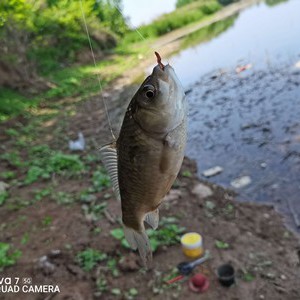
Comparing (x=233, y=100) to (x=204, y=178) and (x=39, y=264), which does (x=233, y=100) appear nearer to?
(x=204, y=178)

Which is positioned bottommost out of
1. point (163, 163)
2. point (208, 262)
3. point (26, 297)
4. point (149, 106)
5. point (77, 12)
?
point (208, 262)

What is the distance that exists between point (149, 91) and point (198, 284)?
13.2 ft

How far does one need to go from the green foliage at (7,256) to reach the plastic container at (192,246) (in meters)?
2.58

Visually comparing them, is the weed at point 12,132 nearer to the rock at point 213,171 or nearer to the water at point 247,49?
the rock at point 213,171

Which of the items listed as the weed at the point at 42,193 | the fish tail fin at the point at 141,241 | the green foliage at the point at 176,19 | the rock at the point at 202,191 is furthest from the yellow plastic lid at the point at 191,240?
the green foliage at the point at 176,19

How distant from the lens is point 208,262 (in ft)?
18.5

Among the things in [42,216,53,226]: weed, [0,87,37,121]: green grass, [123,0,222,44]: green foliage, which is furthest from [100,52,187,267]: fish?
[123,0,222,44]: green foliage

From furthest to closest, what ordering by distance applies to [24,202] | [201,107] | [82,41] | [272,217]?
[82,41] → [201,107] → [24,202] → [272,217]

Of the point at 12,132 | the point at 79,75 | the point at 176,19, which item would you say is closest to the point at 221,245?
the point at 12,132

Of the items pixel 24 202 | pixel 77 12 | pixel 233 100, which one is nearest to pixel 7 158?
pixel 24 202

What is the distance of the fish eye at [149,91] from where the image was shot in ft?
5.51

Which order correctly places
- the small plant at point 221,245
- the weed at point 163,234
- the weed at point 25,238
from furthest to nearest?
the weed at point 25,238, the weed at point 163,234, the small plant at point 221,245

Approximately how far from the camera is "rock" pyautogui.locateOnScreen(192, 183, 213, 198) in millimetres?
7699

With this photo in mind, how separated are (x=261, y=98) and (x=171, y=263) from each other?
815 cm
